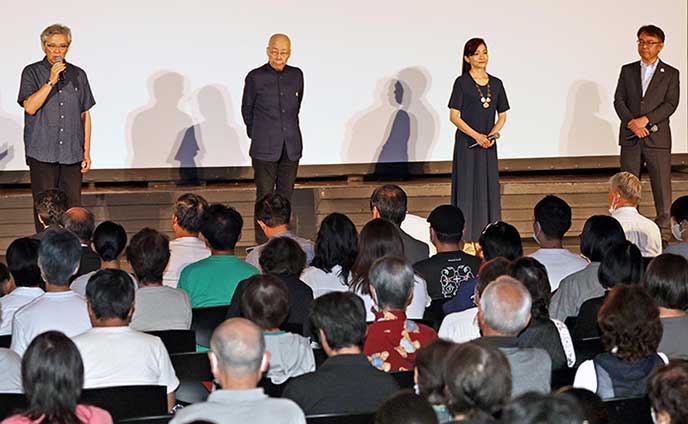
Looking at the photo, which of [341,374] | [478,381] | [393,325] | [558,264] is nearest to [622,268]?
[558,264]

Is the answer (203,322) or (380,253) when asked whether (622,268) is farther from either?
(203,322)

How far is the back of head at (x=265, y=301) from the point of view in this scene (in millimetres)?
3928

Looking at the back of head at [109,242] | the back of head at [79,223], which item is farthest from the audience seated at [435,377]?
the back of head at [79,223]

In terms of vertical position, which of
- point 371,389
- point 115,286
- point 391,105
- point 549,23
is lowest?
point 371,389

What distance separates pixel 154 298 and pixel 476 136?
349 centimetres

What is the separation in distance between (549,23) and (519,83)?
50 centimetres

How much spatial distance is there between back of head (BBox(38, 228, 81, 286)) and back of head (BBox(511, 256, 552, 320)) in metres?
1.56

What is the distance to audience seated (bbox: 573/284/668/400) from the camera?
363 cm

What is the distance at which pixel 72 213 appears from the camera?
5.64 meters

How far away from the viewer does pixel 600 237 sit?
16.7 ft

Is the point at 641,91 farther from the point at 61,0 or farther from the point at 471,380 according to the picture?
the point at 471,380

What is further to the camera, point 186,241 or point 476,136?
point 476,136

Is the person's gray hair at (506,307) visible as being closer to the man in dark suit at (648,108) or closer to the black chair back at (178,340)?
the black chair back at (178,340)

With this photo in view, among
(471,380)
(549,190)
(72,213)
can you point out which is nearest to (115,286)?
(471,380)
